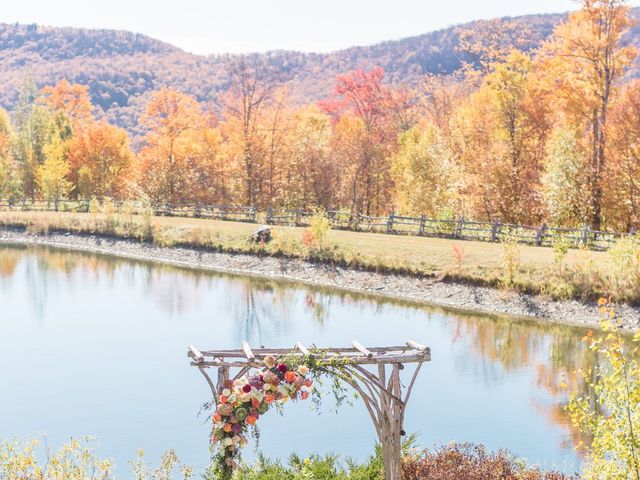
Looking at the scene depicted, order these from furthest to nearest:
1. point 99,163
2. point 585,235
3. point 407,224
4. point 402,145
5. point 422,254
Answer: point 99,163 < point 402,145 < point 407,224 < point 422,254 < point 585,235

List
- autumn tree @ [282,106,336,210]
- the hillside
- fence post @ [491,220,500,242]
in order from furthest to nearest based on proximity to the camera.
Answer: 1. the hillside
2. autumn tree @ [282,106,336,210]
3. fence post @ [491,220,500,242]

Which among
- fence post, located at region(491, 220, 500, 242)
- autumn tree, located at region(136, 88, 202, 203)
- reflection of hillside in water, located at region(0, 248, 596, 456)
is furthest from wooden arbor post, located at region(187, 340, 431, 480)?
autumn tree, located at region(136, 88, 202, 203)

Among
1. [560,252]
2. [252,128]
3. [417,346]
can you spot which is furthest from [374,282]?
[417,346]

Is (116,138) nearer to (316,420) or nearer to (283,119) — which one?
(283,119)

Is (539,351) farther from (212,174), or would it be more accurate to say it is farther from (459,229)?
(212,174)

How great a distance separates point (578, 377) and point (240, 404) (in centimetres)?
1768

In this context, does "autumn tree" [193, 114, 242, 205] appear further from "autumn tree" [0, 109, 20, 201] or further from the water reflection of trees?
the water reflection of trees

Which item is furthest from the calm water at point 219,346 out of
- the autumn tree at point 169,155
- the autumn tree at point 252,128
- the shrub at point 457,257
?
the autumn tree at point 169,155

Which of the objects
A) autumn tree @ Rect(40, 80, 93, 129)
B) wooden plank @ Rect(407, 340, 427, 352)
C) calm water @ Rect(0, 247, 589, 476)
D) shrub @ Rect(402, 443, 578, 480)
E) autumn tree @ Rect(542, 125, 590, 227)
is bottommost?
calm water @ Rect(0, 247, 589, 476)

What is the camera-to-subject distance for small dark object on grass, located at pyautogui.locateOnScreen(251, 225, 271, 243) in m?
48.8

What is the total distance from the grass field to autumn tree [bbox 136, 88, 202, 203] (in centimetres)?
788

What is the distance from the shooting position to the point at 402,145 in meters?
62.7

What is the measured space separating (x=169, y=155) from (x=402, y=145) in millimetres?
18904

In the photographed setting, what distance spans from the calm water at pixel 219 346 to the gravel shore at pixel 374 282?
1.45 metres
